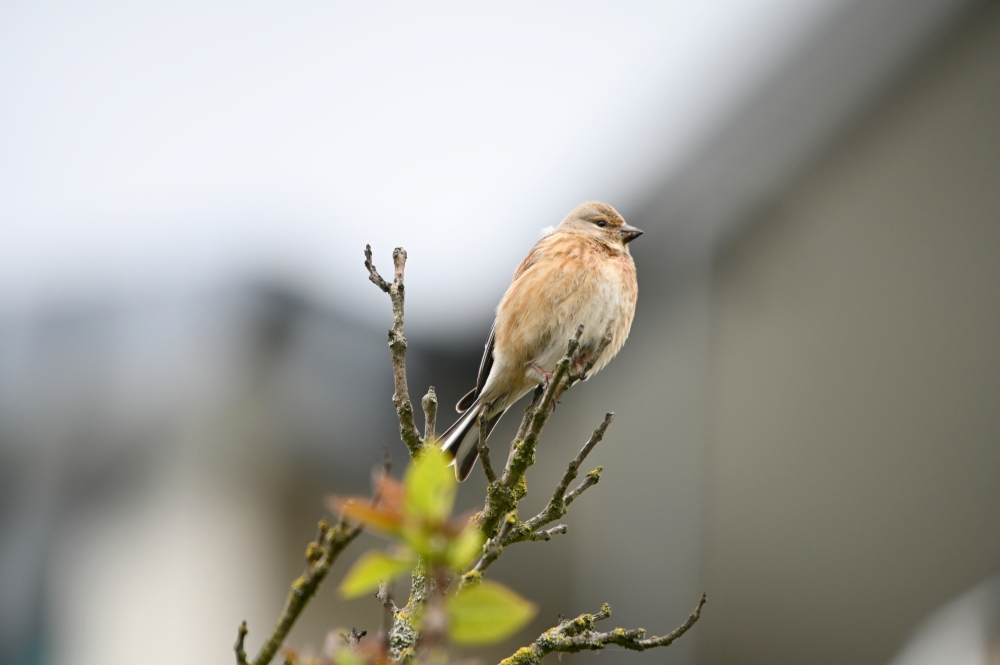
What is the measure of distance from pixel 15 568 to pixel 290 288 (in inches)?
154

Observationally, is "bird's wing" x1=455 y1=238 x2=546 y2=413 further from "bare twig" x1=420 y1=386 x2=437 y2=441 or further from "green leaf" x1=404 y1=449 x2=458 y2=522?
"green leaf" x1=404 y1=449 x2=458 y2=522

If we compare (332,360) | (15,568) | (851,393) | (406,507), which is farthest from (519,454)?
(15,568)

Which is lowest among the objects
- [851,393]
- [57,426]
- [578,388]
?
[57,426]

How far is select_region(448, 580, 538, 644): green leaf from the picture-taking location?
682mm

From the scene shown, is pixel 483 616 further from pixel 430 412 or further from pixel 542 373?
pixel 542 373

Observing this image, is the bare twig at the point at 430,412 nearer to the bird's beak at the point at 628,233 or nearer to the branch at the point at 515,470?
the branch at the point at 515,470

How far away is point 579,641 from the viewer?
1.71 m

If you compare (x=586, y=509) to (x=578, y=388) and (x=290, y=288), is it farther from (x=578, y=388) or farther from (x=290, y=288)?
(x=290, y=288)

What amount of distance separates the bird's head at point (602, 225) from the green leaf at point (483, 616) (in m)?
3.34

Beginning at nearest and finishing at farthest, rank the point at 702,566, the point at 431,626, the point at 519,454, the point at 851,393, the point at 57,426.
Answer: the point at 431,626
the point at 519,454
the point at 851,393
the point at 702,566
the point at 57,426

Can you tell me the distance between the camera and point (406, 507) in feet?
2.26

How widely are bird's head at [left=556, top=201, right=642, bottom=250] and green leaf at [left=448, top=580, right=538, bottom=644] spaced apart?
3338 millimetres

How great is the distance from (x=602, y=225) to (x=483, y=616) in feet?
11.7

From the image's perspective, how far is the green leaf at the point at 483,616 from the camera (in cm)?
68
